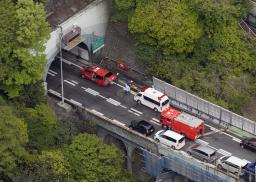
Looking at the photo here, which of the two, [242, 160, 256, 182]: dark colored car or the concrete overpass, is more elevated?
the concrete overpass

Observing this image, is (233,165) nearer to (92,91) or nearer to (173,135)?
(173,135)

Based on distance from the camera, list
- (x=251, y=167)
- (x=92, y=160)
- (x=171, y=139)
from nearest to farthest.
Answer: (x=251, y=167), (x=92, y=160), (x=171, y=139)

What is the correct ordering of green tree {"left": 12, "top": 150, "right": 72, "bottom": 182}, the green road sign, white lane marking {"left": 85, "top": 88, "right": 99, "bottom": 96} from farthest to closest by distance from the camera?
1. the green road sign
2. white lane marking {"left": 85, "top": 88, "right": 99, "bottom": 96}
3. green tree {"left": 12, "top": 150, "right": 72, "bottom": 182}

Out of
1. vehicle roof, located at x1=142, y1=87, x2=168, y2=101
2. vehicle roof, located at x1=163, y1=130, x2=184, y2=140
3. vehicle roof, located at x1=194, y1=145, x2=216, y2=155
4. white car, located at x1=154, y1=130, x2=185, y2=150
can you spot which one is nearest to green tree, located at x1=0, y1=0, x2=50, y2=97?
vehicle roof, located at x1=142, y1=87, x2=168, y2=101

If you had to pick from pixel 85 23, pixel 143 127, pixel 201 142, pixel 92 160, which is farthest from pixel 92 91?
pixel 201 142

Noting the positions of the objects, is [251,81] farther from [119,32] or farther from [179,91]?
[119,32]

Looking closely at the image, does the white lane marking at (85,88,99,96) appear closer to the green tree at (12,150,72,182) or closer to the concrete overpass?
the concrete overpass

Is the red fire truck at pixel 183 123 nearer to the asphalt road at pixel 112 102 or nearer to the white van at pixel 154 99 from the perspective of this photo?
the asphalt road at pixel 112 102
